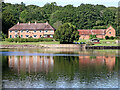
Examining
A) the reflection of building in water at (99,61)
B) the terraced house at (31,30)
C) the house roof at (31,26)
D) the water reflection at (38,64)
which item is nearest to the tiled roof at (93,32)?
the terraced house at (31,30)

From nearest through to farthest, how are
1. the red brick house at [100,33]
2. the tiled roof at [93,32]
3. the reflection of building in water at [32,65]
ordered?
the reflection of building in water at [32,65], the red brick house at [100,33], the tiled roof at [93,32]

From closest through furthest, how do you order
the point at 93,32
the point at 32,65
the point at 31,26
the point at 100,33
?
the point at 32,65 < the point at 31,26 < the point at 100,33 < the point at 93,32

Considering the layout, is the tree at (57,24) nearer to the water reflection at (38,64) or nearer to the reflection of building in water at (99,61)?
the reflection of building in water at (99,61)

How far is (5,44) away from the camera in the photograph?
105 meters

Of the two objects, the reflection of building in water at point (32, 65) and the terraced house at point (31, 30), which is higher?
the terraced house at point (31, 30)

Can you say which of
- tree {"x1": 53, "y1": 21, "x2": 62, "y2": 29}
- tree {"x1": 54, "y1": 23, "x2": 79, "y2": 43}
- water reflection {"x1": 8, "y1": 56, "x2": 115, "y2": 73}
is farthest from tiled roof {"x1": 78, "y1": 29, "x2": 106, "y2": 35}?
water reflection {"x1": 8, "y1": 56, "x2": 115, "y2": 73}

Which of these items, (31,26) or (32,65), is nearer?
(32,65)


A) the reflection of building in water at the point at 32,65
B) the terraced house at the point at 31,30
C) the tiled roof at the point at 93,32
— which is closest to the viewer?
the reflection of building in water at the point at 32,65

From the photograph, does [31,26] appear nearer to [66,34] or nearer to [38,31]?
[38,31]

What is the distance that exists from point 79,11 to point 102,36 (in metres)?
51.0

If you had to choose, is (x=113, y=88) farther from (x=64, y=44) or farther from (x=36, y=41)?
(x=36, y=41)

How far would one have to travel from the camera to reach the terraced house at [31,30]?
446 feet

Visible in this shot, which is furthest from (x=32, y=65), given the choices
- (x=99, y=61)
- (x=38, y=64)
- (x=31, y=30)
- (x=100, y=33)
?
(x=100, y=33)

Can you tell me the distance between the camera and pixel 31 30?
5394 inches
